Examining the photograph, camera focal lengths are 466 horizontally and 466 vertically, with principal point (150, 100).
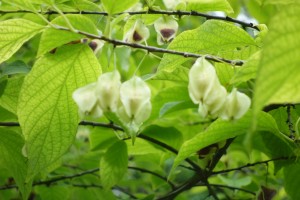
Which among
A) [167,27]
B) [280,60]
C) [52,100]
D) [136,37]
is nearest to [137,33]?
[136,37]

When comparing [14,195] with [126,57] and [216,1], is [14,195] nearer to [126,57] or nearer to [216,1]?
[126,57]

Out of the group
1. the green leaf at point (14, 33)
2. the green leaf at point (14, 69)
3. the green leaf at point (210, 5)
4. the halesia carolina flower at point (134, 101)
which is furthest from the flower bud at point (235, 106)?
the green leaf at point (14, 69)

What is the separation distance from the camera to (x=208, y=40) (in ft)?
2.93

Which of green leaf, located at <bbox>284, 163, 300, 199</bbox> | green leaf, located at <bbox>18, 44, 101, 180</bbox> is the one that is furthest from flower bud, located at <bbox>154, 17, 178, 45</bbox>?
green leaf, located at <bbox>284, 163, 300, 199</bbox>

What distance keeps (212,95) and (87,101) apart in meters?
0.21

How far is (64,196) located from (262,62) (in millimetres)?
1023

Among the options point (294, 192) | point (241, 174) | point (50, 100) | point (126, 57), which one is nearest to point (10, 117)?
point (50, 100)

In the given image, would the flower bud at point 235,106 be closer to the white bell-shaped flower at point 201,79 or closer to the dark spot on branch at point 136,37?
the white bell-shaped flower at point 201,79

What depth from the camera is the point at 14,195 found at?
189cm

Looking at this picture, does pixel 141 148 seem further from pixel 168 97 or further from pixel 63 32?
pixel 63 32

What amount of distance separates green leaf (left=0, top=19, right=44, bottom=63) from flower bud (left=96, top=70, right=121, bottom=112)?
0.17m

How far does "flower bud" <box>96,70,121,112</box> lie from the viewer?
760 mm

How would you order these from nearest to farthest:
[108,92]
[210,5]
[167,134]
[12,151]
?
[108,92] → [210,5] → [12,151] → [167,134]

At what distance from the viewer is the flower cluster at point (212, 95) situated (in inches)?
30.4
